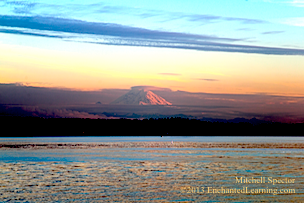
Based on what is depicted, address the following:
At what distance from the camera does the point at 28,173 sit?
146ft

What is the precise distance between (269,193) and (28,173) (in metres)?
28.7

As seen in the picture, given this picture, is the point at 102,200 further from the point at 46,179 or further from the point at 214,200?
the point at 46,179

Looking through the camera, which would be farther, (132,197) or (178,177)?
(178,177)

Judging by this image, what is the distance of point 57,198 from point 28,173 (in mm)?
17063

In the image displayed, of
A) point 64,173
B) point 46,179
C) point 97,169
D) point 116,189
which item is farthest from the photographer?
point 97,169

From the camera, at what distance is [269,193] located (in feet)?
104

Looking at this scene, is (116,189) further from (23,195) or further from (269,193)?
(269,193)

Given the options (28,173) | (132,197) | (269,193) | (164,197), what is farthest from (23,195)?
(269,193)

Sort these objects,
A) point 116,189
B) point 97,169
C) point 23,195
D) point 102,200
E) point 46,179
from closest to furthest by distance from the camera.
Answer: point 102,200 < point 23,195 < point 116,189 < point 46,179 < point 97,169

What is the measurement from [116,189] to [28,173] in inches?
655

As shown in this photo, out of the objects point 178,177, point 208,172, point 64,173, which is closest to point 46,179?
point 64,173

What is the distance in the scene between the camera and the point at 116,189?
→ 109 ft

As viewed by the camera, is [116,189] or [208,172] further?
[208,172]

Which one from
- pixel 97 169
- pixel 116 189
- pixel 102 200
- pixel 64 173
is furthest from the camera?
pixel 97 169
